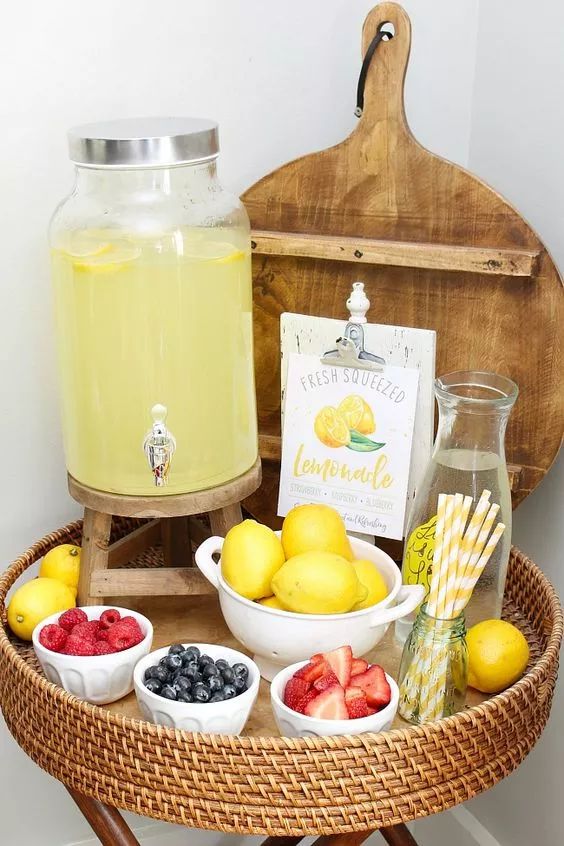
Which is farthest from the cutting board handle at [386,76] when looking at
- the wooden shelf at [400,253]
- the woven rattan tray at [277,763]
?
the woven rattan tray at [277,763]

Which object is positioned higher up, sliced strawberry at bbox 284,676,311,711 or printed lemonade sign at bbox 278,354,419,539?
printed lemonade sign at bbox 278,354,419,539

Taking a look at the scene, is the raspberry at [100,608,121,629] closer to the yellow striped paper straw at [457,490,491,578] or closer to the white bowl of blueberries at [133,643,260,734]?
the white bowl of blueberries at [133,643,260,734]

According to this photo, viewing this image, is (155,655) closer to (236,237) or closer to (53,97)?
(236,237)

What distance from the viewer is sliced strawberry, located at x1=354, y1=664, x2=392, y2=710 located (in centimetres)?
90

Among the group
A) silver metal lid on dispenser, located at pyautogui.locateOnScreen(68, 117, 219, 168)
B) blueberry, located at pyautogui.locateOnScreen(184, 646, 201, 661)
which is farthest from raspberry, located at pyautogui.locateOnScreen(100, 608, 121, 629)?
silver metal lid on dispenser, located at pyautogui.locateOnScreen(68, 117, 219, 168)

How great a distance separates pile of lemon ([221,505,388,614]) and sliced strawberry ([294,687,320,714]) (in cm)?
10

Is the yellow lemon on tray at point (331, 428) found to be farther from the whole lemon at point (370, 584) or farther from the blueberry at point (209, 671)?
the blueberry at point (209, 671)

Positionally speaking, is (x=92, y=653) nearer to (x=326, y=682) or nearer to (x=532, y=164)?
(x=326, y=682)

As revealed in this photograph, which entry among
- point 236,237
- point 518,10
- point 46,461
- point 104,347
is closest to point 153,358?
point 104,347

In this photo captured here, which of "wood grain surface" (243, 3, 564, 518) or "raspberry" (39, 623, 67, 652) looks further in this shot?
"wood grain surface" (243, 3, 564, 518)

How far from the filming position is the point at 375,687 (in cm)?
90

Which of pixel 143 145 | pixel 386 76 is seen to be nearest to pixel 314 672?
pixel 143 145

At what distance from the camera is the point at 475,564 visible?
3.13 feet

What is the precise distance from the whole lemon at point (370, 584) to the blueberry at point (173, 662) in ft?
0.61
